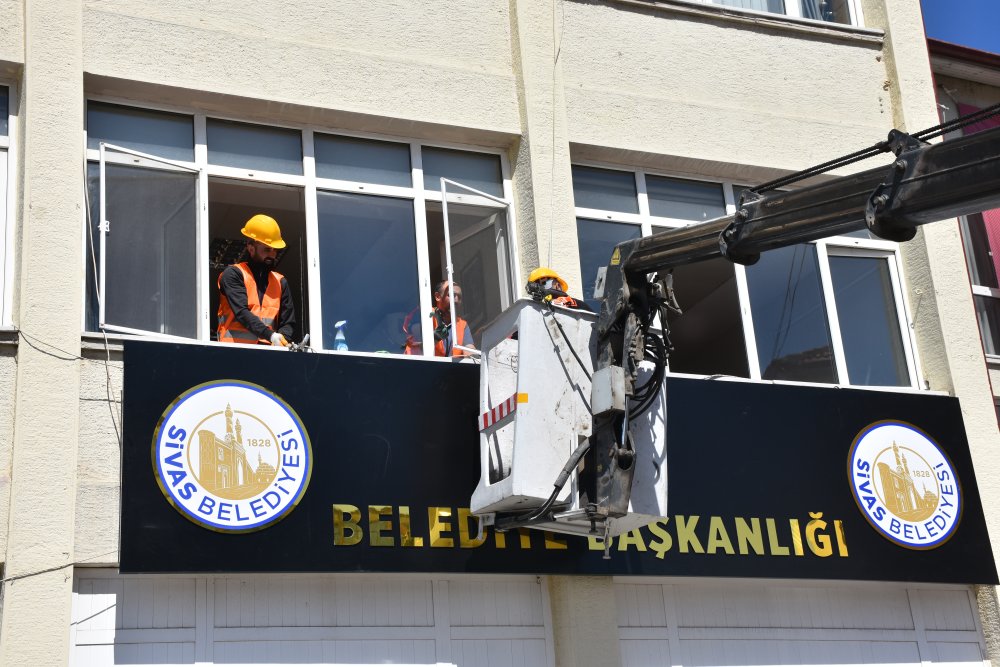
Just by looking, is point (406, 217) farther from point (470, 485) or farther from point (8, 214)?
point (8, 214)

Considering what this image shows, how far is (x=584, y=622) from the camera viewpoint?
11.5 meters

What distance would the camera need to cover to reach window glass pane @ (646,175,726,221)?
13852 millimetres

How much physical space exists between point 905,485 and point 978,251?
12.4 ft

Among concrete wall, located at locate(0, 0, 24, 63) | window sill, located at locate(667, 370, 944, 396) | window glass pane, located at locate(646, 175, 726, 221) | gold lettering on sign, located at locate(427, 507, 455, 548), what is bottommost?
gold lettering on sign, located at locate(427, 507, 455, 548)

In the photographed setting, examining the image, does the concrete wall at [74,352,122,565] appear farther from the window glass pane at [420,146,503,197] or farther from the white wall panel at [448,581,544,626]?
the window glass pane at [420,146,503,197]

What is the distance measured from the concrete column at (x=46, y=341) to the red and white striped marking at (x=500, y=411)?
309cm

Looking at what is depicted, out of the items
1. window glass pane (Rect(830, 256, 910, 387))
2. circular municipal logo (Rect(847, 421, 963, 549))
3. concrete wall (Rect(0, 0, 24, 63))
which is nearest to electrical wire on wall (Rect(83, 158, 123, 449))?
concrete wall (Rect(0, 0, 24, 63))

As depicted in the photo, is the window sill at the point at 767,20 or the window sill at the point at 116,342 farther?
the window sill at the point at 767,20

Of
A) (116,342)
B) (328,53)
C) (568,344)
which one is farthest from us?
(328,53)

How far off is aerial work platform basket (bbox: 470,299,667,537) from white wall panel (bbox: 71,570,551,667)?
830mm

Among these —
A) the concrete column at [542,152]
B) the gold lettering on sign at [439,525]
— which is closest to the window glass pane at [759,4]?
the concrete column at [542,152]

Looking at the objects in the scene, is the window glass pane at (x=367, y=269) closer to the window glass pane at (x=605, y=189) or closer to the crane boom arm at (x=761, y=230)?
the window glass pane at (x=605, y=189)

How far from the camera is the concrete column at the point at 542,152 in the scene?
12.7 meters

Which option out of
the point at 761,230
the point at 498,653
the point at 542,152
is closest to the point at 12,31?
the point at 542,152
